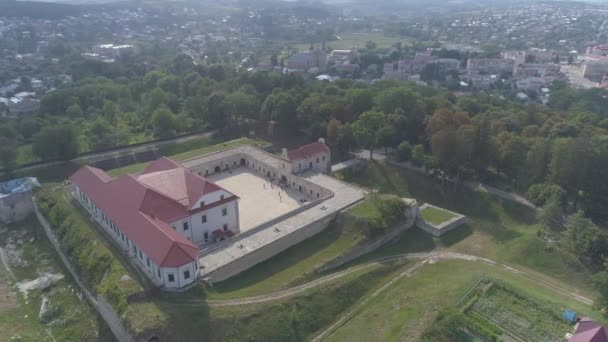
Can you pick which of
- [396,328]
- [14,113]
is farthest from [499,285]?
[14,113]

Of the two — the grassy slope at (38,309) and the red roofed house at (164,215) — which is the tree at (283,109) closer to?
the red roofed house at (164,215)

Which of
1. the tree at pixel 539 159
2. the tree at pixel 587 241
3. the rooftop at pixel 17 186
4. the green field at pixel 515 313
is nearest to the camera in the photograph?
the green field at pixel 515 313

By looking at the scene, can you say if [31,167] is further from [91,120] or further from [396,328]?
[396,328]

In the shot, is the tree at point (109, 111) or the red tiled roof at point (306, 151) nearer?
the red tiled roof at point (306, 151)

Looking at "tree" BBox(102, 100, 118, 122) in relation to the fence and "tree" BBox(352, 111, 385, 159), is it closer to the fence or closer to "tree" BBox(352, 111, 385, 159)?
the fence

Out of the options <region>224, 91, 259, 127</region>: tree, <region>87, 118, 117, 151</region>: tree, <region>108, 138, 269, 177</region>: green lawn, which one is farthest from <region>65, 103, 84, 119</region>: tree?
<region>224, 91, 259, 127</region>: tree

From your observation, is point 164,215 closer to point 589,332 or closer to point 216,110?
point 589,332

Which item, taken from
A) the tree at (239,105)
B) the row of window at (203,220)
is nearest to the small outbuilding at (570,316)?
the row of window at (203,220)
